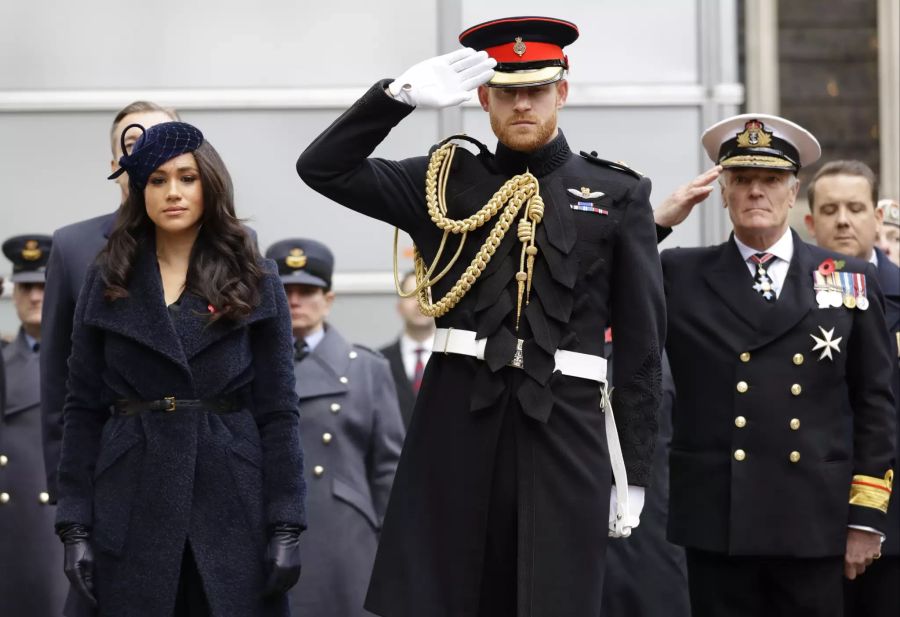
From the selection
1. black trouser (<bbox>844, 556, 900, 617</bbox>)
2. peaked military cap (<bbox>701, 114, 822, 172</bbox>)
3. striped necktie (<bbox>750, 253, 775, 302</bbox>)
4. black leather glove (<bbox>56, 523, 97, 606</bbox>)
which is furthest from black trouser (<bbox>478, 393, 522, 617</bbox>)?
black trouser (<bbox>844, 556, 900, 617</bbox>)

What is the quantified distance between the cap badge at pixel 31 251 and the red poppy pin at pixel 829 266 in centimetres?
345

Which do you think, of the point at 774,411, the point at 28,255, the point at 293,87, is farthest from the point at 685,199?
the point at 28,255

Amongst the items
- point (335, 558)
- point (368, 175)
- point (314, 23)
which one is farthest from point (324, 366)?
point (368, 175)

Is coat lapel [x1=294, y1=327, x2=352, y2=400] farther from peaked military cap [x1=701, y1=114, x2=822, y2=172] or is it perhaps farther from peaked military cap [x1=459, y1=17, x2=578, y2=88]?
peaked military cap [x1=459, y1=17, x2=578, y2=88]

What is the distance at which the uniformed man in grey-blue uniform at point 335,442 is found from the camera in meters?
6.97

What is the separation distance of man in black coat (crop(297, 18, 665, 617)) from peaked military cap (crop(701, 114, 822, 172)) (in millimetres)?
1246

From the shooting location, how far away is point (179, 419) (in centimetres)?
489

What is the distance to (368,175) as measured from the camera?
467 cm

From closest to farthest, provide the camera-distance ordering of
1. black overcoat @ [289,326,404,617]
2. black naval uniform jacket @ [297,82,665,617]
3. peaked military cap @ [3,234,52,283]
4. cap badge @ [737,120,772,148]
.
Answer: black naval uniform jacket @ [297,82,665,617] → cap badge @ [737,120,772,148] → black overcoat @ [289,326,404,617] → peaked military cap @ [3,234,52,283]

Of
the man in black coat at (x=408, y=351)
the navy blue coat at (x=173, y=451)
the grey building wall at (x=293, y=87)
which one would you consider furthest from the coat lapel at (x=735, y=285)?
the man in black coat at (x=408, y=351)

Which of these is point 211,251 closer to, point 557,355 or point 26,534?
point 557,355

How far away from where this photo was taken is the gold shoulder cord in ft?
15.1

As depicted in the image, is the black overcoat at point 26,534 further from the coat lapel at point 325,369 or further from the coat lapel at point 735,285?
the coat lapel at point 735,285

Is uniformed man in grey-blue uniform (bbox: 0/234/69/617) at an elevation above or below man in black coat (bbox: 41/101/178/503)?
below
